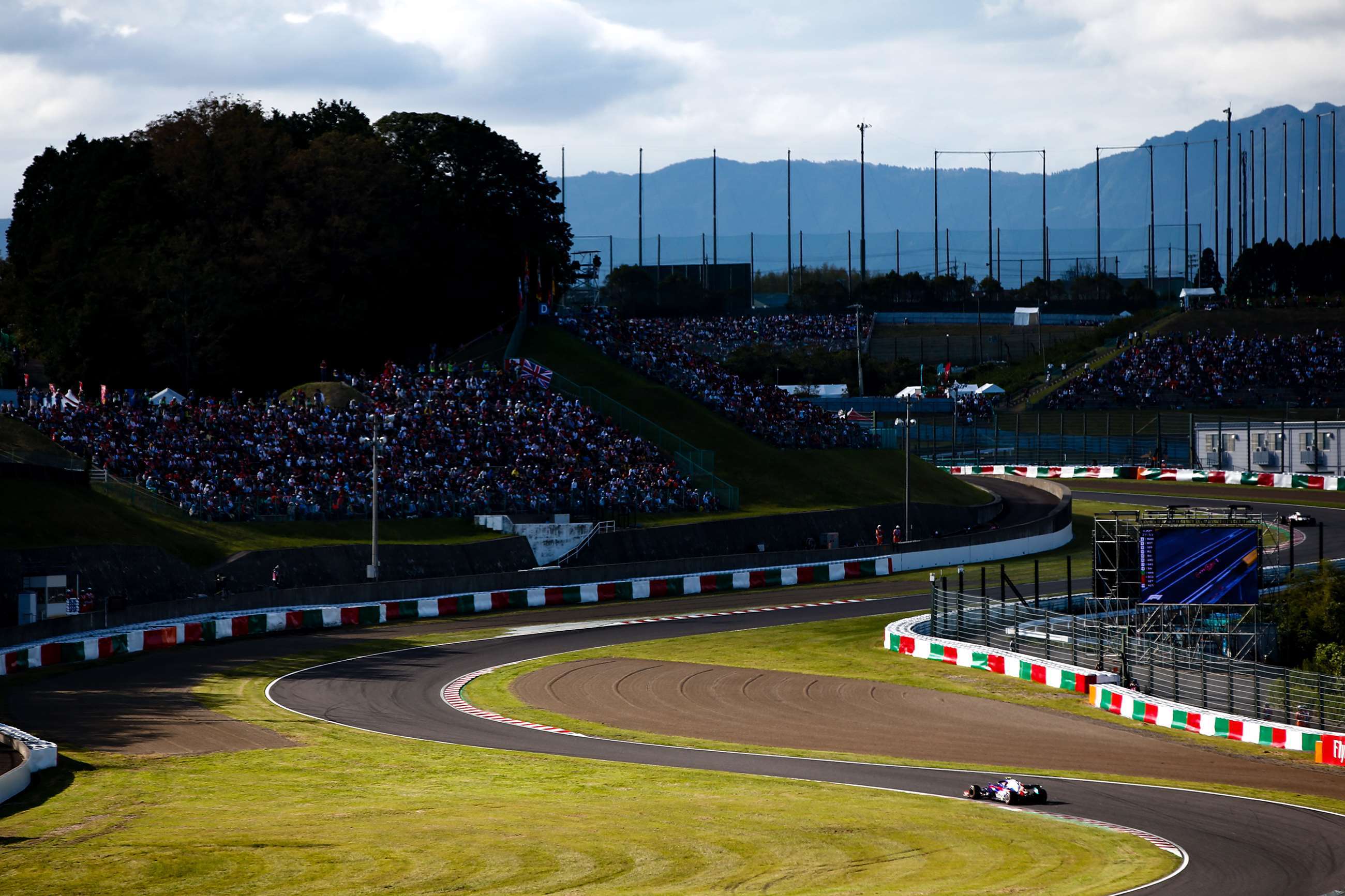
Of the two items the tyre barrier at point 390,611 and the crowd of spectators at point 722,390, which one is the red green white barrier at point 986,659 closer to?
the tyre barrier at point 390,611

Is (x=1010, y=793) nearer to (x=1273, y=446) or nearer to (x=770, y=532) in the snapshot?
(x=770, y=532)

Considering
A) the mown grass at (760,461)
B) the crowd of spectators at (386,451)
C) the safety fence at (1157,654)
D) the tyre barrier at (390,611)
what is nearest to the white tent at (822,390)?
the mown grass at (760,461)

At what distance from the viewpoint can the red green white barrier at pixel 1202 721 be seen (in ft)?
94.2

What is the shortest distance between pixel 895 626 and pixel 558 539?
16.6m

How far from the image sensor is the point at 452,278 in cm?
7925

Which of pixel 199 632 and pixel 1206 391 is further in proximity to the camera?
pixel 1206 391

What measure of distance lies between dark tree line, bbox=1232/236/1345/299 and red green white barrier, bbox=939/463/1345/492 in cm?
4620

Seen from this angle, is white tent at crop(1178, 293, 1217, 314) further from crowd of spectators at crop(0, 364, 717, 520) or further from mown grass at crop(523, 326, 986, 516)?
crowd of spectators at crop(0, 364, 717, 520)

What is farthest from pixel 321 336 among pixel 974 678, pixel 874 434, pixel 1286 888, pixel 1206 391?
pixel 1286 888

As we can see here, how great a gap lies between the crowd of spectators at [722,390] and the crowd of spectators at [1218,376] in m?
24.4

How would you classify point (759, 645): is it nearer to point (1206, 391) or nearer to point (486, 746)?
point (486, 746)

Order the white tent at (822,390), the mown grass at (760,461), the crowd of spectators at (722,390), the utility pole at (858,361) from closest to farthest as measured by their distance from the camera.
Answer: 1. the mown grass at (760,461)
2. the crowd of spectators at (722,390)
3. the utility pole at (858,361)
4. the white tent at (822,390)

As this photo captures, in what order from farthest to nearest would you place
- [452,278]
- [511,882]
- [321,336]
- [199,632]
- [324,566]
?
[452,278], [321,336], [324,566], [199,632], [511,882]

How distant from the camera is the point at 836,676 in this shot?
37.8 metres
